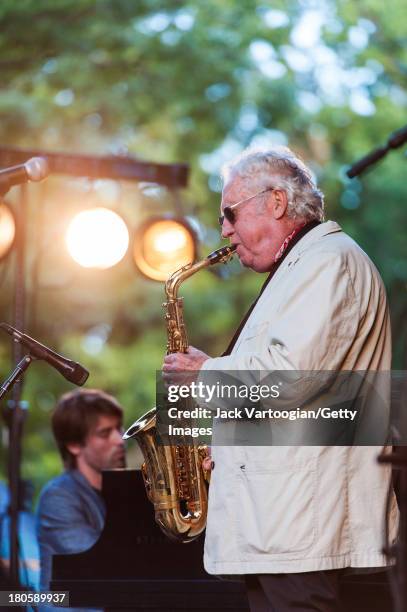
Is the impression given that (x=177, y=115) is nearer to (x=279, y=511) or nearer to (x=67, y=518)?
(x=67, y=518)

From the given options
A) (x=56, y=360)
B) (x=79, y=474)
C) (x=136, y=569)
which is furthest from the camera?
(x=79, y=474)

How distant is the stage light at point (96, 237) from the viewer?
6199mm

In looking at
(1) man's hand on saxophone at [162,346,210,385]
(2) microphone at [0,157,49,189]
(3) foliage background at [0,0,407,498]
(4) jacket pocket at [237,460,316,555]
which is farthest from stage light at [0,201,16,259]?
(3) foliage background at [0,0,407,498]

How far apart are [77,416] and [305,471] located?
2.85 m

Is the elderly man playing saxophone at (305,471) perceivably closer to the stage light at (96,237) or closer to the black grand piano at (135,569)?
the black grand piano at (135,569)

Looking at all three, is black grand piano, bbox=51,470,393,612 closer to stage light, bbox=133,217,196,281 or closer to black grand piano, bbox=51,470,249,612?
black grand piano, bbox=51,470,249,612

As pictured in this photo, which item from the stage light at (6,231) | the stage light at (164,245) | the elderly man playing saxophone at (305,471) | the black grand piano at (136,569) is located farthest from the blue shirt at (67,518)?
the elderly man playing saxophone at (305,471)

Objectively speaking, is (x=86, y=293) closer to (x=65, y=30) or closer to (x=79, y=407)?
(x=65, y=30)

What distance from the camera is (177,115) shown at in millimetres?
11414

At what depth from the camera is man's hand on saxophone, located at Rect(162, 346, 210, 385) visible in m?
3.33

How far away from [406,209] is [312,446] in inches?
366

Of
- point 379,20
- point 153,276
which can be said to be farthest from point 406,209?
point 153,276

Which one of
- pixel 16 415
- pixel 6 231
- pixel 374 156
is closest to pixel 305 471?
pixel 374 156

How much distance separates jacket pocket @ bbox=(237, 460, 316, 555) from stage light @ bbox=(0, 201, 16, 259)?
315cm
